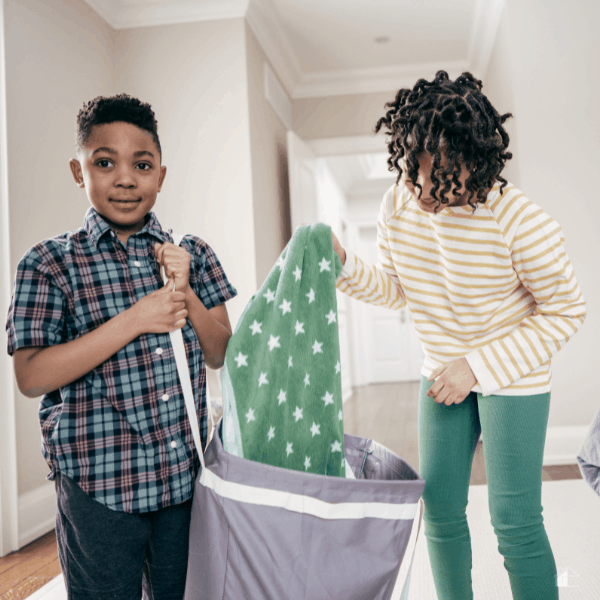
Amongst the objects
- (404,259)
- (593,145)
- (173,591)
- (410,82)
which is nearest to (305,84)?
(410,82)

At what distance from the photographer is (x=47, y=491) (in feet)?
7.10

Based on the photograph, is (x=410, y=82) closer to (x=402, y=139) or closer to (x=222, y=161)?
(x=222, y=161)

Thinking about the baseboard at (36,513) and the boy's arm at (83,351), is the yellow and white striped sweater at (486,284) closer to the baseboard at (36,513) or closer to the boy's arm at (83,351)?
the boy's arm at (83,351)

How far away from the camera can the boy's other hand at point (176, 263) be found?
2.62ft

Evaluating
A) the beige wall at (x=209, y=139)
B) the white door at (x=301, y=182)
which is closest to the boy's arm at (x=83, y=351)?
the beige wall at (x=209, y=139)

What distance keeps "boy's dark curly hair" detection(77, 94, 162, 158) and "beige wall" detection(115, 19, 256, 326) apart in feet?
6.87

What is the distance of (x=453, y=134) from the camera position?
82 cm

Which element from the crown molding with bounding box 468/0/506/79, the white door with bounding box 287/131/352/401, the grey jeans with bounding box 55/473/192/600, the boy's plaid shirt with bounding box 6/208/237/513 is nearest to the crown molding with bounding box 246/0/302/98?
the white door with bounding box 287/131/352/401

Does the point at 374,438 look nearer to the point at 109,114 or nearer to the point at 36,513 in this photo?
the point at 36,513

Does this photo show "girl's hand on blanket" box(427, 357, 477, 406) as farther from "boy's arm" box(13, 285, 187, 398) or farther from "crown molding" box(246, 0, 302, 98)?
"crown molding" box(246, 0, 302, 98)

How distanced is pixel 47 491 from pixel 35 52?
181cm

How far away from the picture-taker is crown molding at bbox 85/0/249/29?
296cm

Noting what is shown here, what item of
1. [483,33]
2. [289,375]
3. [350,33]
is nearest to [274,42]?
[350,33]

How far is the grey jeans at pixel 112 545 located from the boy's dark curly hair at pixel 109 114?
20.4 inches
